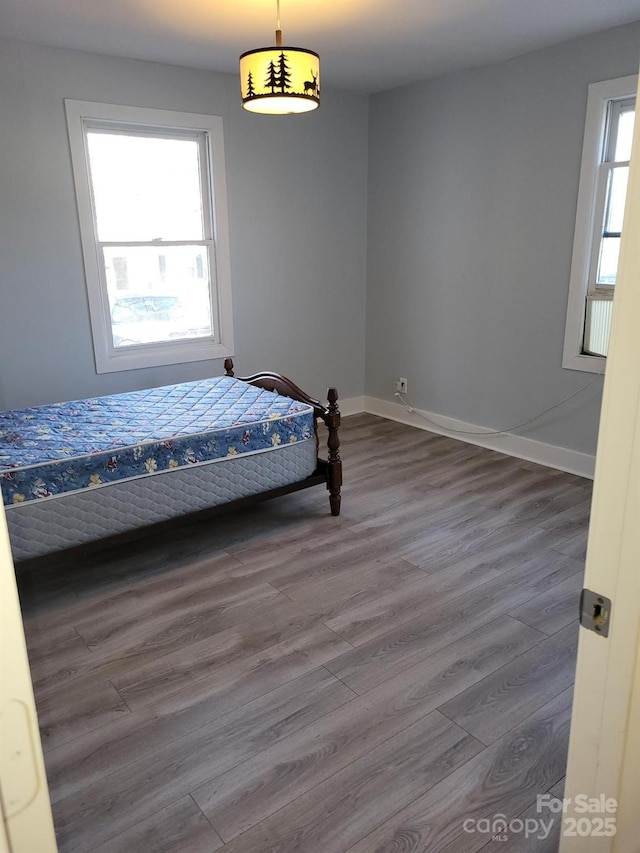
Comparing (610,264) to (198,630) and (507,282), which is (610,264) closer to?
(507,282)

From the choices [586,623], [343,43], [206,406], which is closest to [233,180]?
[343,43]

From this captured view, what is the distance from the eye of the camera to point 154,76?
3.96 m

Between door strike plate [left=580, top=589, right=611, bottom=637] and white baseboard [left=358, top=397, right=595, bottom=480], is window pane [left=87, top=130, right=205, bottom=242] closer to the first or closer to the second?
white baseboard [left=358, top=397, right=595, bottom=480]

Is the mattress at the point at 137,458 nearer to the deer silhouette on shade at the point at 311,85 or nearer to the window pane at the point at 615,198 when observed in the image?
the deer silhouette on shade at the point at 311,85

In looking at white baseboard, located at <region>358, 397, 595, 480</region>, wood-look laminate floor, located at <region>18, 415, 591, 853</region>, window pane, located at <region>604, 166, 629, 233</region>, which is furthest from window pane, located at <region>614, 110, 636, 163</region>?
wood-look laminate floor, located at <region>18, 415, 591, 853</region>

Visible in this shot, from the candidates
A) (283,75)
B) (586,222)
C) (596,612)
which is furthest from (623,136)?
(596,612)

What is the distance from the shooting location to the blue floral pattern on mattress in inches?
104

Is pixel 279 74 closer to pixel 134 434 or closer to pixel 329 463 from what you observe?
pixel 134 434

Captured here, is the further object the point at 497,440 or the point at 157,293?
the point at 497,440

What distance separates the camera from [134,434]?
299 cm

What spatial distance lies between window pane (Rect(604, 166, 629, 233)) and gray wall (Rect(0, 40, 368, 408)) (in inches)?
81.8

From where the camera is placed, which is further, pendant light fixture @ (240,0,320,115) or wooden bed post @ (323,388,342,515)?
wooden bed post @ (323,388,342,515)

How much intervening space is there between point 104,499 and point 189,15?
2419 mm

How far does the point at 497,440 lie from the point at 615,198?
175 centimetres
